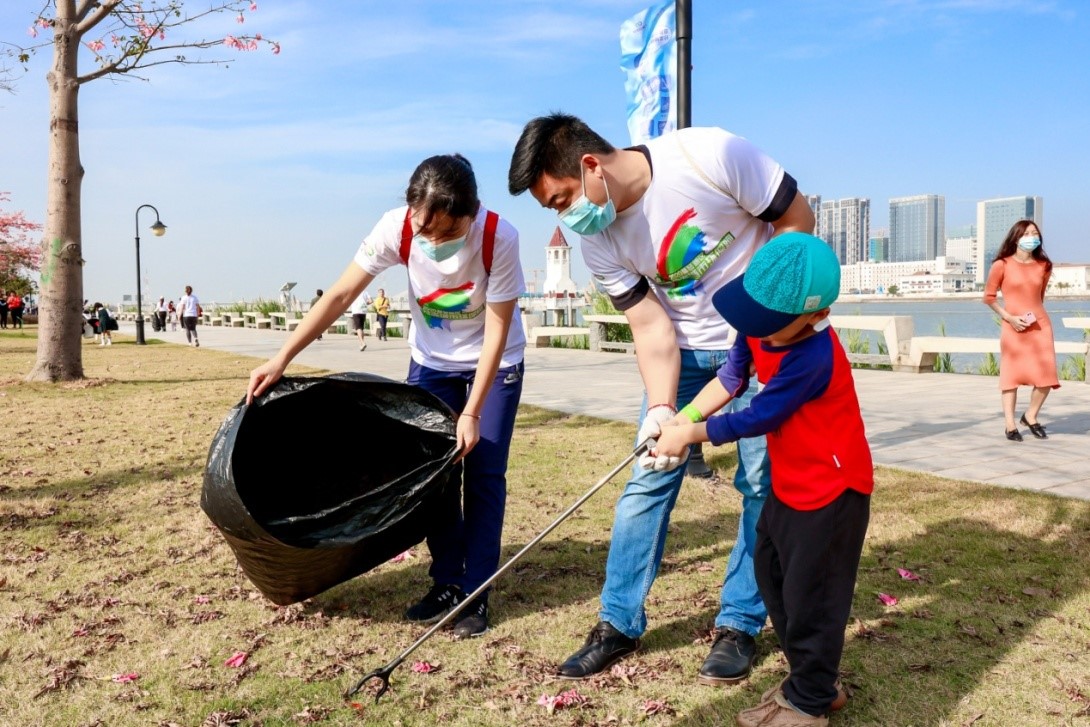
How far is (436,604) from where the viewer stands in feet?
10.9

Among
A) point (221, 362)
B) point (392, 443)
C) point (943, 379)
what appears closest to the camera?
point (392, 443)

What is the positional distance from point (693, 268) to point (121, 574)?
2.74 metres

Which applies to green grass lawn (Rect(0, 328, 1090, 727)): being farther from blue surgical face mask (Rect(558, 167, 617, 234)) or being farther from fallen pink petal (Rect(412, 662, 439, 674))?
blue surgical face mask (Rect(558, 167, 617, 234))

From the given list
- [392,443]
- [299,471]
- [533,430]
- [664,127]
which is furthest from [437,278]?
[533,430]

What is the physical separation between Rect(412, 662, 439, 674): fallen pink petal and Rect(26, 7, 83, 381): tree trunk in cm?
1053

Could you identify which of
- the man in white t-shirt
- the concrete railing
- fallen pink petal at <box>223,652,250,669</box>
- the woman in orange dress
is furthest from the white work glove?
the concrete railing

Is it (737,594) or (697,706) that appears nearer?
(697,706)

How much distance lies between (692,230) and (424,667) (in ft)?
5.15

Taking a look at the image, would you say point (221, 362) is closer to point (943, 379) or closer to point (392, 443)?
point (943, 379)

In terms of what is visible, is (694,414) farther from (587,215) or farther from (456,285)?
(456,285)

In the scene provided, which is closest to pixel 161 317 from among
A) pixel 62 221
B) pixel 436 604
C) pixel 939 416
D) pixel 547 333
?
pixel 547 333

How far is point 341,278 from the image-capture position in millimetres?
3150

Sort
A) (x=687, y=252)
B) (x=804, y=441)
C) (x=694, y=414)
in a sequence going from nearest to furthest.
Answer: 1. (x=804, y=441)
2. (x=694, y=414)
3. (x=687, y=252)

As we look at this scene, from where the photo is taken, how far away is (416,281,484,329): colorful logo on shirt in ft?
10.2
